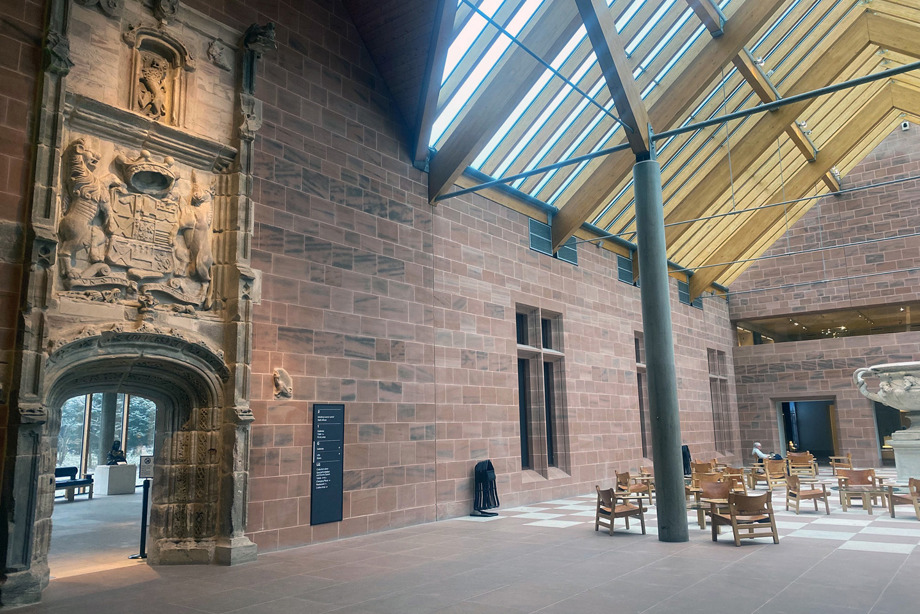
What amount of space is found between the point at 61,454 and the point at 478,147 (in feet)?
59.4

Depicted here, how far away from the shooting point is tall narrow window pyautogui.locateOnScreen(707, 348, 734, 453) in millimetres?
23453

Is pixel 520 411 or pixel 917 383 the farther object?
pixel 520 411

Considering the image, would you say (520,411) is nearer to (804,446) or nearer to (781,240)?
(781,240)

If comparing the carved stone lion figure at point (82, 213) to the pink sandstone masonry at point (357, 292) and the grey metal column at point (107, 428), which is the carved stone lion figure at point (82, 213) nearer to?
the pink sandstone masonry at point (357, 292)

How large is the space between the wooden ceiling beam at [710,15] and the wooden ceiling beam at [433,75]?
4.83 m

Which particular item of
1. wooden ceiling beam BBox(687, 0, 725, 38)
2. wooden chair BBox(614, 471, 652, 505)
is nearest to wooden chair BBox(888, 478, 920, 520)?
wooden chair BBox(614, 471, 652, 505)

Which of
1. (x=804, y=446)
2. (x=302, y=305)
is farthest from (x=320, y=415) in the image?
(x=804, y=446)

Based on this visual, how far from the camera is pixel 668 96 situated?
547 inches

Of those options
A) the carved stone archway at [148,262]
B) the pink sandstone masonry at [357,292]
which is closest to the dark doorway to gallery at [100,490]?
the carved stone archway at [148,262]

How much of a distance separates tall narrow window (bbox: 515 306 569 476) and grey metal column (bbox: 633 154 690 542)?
17.1 ft

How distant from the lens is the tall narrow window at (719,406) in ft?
76.9

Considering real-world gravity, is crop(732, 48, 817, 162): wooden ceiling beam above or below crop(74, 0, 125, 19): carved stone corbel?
above

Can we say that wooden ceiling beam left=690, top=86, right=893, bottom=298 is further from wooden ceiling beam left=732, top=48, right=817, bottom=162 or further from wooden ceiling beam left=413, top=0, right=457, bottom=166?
wooden ceiling beam left=413, top=0, right=457, bottom=166

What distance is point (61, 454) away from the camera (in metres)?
21.6
